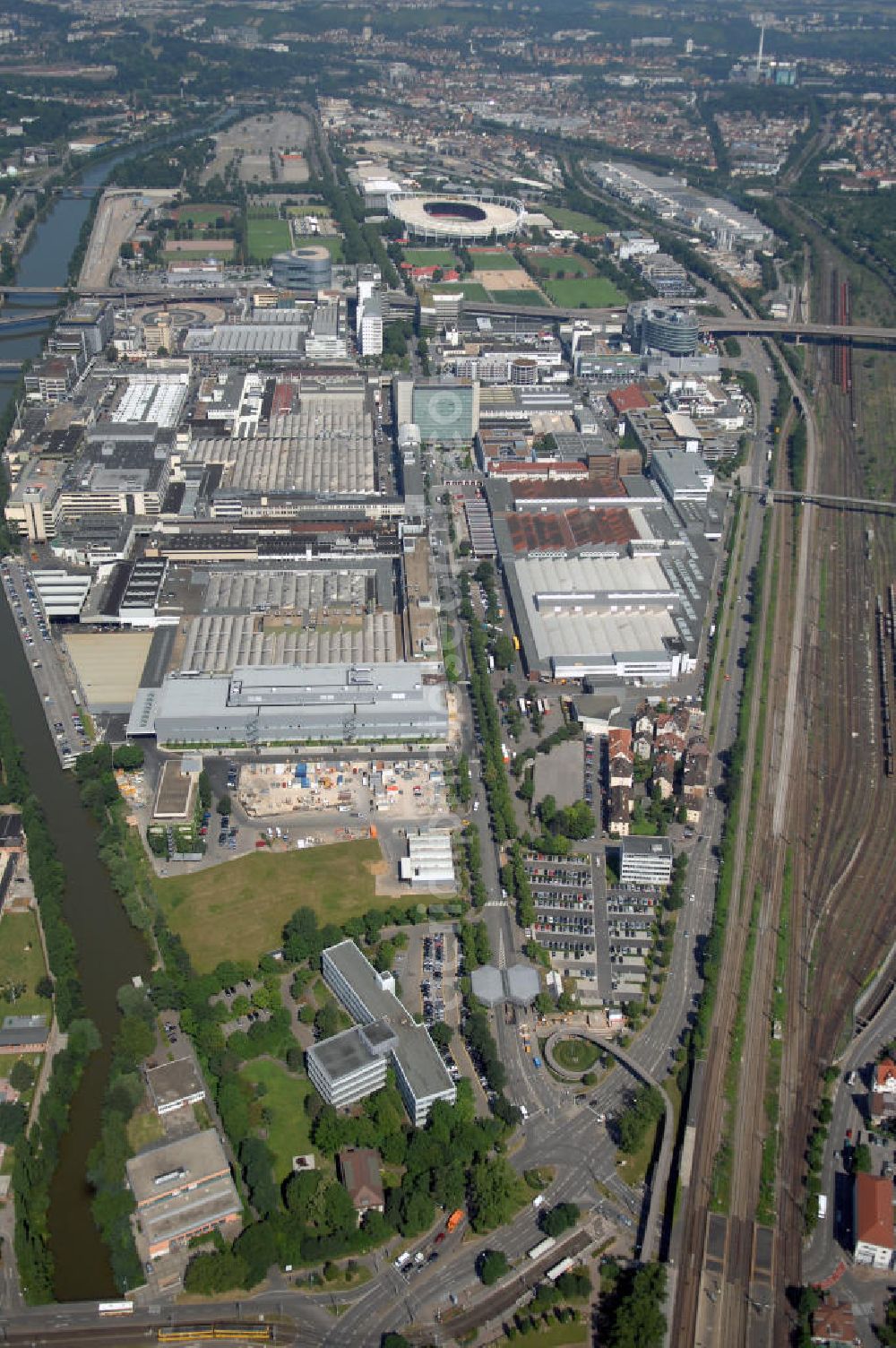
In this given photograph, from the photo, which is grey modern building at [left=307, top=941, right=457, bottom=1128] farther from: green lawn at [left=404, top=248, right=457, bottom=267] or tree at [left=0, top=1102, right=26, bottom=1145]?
green lawn at [left=404, top=248, right=457, bottom=267]

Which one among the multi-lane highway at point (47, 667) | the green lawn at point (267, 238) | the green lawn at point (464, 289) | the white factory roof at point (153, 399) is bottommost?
the multi-lane highway at point (47, 667)

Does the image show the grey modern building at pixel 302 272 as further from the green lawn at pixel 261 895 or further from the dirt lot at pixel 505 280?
the green lawn at pixel 261 895

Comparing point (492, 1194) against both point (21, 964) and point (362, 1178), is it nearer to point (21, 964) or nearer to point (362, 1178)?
point (362, 1178)

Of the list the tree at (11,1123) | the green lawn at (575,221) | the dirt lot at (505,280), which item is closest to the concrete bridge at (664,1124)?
the tree at (11,1123)

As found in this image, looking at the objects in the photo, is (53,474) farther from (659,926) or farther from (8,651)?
(659,926)

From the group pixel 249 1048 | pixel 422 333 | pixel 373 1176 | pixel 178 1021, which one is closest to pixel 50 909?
pixel 178 1021

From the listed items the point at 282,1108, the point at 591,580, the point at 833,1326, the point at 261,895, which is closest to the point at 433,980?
the point at 282,1108
